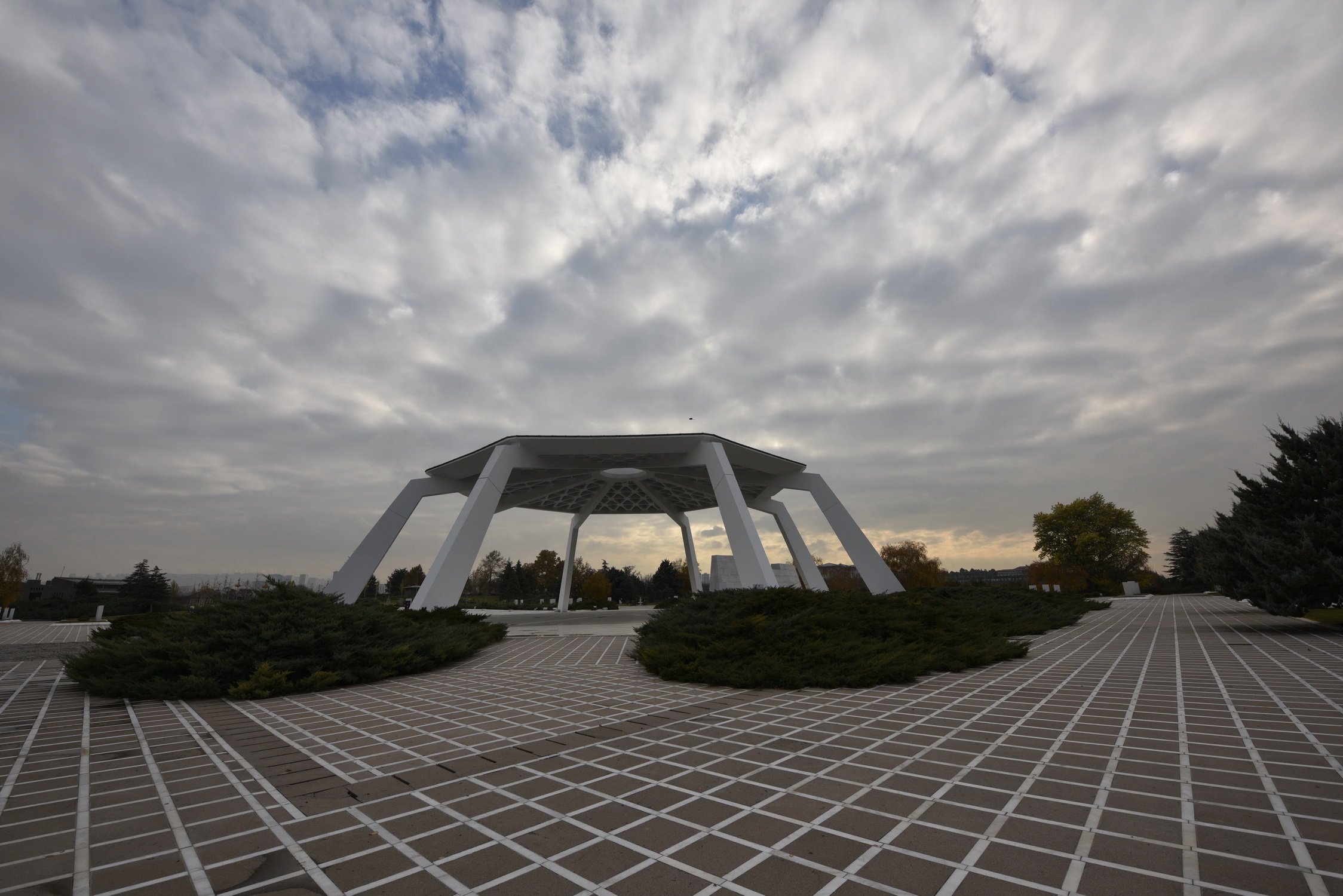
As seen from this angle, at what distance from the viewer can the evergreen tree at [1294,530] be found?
11.6 meters

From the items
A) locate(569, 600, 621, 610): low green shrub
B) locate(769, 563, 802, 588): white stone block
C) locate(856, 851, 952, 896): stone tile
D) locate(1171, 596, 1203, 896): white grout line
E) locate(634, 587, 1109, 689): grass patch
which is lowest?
locate(569, 600, 621, 610): low green shrub

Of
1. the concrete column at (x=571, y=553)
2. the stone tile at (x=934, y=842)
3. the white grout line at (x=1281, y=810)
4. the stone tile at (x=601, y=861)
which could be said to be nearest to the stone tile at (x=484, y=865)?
the stone tile at (x=601, y=861)

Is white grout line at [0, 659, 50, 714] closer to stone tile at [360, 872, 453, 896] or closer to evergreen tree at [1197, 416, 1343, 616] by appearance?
stone tile at [360, 872, 453, 896]

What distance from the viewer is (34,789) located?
3.69m

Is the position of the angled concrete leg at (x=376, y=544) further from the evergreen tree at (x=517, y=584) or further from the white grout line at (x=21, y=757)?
the evergreen tree at (x=517, y=584)

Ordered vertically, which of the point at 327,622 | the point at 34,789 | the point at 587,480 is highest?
the point at 587,480

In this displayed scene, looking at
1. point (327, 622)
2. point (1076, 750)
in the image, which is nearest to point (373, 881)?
point (1076, 750)

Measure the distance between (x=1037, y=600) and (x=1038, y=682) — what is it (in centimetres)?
1620

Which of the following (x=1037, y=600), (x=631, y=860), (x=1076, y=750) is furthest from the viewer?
(x=1037, y=600)

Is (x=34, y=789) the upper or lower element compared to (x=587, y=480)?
lower

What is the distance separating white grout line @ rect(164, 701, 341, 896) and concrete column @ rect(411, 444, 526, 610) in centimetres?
1267

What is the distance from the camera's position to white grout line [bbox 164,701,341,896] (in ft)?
8.07

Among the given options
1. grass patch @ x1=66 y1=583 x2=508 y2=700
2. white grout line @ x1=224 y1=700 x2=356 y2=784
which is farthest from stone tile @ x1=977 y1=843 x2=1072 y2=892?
grass patch @ x1=66 y1=583 x2=508 y2=700

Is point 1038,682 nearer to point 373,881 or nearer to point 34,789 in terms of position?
point 373,881
